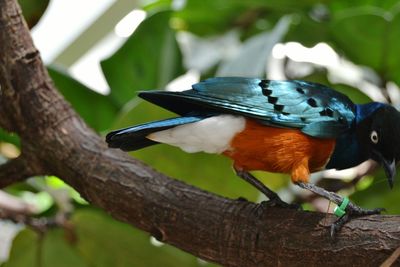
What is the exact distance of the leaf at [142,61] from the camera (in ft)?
4.10

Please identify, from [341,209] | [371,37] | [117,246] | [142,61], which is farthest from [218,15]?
[341,209]

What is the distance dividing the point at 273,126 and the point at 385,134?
16 cm

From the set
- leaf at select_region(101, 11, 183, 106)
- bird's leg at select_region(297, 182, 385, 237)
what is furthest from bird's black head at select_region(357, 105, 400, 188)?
leaf at select_region(101, 11, 183, 106)

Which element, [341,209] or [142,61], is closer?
[341,209]

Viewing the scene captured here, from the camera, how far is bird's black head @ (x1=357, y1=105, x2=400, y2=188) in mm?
967

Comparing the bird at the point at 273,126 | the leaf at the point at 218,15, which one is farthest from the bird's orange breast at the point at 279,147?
the leaf at the point at 218,15

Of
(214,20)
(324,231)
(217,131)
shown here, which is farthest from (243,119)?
(214,20)

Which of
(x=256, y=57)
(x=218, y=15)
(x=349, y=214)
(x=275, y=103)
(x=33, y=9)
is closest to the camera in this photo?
(x=349, y=214)

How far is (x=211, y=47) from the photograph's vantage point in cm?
152

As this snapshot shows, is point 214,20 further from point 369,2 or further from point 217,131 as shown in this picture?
point 217,131

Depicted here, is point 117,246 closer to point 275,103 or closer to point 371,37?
point 275,103

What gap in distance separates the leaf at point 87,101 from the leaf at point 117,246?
20 cm

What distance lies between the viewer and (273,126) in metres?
0.95

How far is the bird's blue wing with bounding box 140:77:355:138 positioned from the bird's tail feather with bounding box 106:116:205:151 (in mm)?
28
